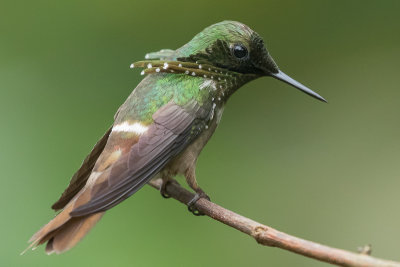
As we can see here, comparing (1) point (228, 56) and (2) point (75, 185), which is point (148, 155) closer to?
(2) point (75, 185)

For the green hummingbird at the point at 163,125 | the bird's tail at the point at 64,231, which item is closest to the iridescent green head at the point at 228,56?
the green hummingbird at the point at 163,125

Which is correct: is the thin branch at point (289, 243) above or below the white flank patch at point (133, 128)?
below

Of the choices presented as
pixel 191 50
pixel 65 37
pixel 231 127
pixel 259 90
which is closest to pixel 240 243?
pixel 231 127

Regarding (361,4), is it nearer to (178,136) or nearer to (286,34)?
(286,34)

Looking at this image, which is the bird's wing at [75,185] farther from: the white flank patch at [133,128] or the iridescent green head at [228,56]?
the iridescent green head at [228,56]

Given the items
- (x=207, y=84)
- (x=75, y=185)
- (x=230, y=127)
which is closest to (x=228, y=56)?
(x=207, y=84)

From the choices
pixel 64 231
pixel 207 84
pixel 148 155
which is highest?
pixel 207 84

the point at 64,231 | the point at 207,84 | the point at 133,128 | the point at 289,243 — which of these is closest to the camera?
the point at 289,243
